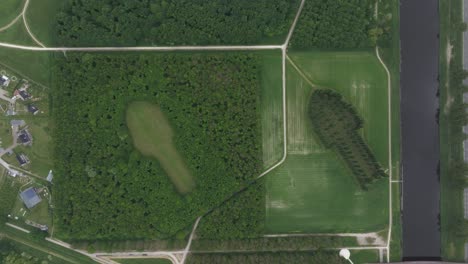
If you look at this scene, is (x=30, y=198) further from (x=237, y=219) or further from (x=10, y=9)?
(x=237, y=219)

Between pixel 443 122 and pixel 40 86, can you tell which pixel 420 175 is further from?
pixel 40 86

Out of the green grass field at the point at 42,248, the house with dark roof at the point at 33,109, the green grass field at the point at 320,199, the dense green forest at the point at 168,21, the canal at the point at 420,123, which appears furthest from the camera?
the canal at the point at 420,123

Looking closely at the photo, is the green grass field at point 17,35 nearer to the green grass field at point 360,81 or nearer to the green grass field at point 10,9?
the green grass field at point 10,9

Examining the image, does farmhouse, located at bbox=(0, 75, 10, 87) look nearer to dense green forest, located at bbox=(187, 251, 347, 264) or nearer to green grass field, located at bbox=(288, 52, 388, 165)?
dense green forest, located at bbox=(187, 251, 347, 264)

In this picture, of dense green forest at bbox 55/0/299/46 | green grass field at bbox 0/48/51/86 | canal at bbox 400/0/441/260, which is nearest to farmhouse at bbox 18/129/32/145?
green grass field at bbox 0/48/51/86

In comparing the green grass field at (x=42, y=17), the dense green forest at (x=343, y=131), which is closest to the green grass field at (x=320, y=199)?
the dense green forest at (x=343, y=131)
